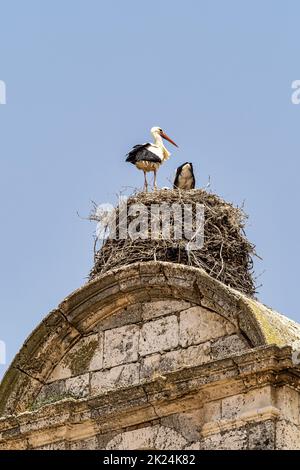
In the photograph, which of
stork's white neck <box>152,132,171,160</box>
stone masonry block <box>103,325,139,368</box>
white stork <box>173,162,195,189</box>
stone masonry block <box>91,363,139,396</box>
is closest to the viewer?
stone masonry block <box>91,363,139,396</box>

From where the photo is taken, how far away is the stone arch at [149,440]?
43.2 feet

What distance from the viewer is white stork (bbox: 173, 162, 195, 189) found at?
61.7 feet

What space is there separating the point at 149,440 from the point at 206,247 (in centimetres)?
251

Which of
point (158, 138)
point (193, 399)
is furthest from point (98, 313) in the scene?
point (158, 138)

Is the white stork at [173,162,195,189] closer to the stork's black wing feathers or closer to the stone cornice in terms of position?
the stork's black wing feathers

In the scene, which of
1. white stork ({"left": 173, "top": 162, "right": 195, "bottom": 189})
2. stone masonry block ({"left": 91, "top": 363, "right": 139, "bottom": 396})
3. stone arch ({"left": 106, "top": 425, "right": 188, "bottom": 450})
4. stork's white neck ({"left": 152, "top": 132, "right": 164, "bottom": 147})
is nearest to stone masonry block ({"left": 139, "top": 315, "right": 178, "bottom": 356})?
stone masonry block ({"left": 91, "top": 363, "right": 139, "bottom": 396})

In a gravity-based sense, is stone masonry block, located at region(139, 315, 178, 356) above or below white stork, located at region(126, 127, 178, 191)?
below

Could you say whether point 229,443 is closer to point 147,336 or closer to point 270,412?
point 270,412

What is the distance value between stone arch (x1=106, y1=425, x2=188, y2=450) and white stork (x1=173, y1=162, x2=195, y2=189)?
5.58 meters

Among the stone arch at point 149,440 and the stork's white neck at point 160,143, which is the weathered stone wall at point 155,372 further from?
the stork's white neck at point 160,143

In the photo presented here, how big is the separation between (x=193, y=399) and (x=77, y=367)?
1462 mm

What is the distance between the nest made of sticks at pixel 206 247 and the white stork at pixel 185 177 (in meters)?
1.97

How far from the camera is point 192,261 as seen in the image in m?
15.0

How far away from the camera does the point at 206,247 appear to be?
15.3 m
